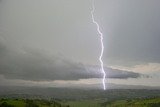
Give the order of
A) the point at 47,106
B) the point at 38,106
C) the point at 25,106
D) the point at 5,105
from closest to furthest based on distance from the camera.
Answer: the point at 5,105 → the point at 25,106 → the point at 38,106 → the point at 47,106

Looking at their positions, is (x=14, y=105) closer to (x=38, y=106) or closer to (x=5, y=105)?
(x=5, y=105)

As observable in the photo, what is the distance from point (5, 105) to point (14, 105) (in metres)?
7.80

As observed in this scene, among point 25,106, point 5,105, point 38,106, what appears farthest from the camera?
point 38,106

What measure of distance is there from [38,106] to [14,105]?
83.7 ft

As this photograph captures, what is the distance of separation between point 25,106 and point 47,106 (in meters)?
30.5

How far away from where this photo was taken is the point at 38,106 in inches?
7244

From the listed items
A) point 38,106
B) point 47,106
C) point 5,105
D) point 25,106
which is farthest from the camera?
point 47,106

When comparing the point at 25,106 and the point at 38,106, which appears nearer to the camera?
the point at 25,106

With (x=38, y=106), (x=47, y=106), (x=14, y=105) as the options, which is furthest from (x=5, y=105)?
(x=47, y=106)

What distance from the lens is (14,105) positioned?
531ft

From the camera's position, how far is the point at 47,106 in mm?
197875

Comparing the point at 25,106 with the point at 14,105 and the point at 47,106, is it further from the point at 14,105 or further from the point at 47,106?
the point at 47,106

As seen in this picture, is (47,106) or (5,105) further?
(47,106)

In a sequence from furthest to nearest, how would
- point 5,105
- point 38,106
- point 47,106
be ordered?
1. point 47,106
2. point 38,106
3. point 5,105
